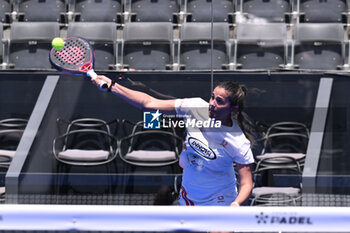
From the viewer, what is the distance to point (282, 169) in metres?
4.58

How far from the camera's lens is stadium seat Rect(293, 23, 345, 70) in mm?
6375

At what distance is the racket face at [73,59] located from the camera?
368 centimetres

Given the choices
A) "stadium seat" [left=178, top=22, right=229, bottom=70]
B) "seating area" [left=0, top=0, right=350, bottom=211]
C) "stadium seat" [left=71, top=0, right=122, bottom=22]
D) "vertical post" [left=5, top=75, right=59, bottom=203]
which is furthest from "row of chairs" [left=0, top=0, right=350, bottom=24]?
"vertical post" [left=5, top=75, right=59, bottom=203]

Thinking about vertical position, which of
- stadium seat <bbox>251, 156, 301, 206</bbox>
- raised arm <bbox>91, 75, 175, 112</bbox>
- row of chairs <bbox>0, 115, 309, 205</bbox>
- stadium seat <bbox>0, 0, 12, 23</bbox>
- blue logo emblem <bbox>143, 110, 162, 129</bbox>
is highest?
stadium seat <bbox>0, 0, 12, 23</bbox>

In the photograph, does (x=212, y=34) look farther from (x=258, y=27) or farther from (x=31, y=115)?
(x=31, y=115)

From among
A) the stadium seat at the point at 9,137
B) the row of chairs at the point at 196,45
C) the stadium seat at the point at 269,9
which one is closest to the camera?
the stadium seat at the point at 9,137

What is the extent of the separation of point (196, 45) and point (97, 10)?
47.0 inches

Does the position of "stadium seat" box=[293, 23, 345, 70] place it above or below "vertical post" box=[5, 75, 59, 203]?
above

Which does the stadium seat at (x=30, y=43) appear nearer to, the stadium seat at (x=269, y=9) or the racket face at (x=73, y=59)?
the racket face at (x=73, y=59)

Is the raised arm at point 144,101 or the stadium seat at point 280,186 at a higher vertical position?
the raised arm at point 144,101

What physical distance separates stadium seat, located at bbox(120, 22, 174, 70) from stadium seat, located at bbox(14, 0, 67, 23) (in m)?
0.69

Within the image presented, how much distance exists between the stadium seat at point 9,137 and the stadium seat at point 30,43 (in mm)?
1028

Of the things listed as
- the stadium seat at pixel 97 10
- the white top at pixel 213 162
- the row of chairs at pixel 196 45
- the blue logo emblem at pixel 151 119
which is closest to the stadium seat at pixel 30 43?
the row of chairs at pixel 196 45

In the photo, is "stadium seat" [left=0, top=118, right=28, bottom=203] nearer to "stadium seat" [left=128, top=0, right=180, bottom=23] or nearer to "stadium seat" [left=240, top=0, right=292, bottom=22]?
"stadium seat" [left=128, top=0, right=180, bottom=23]
